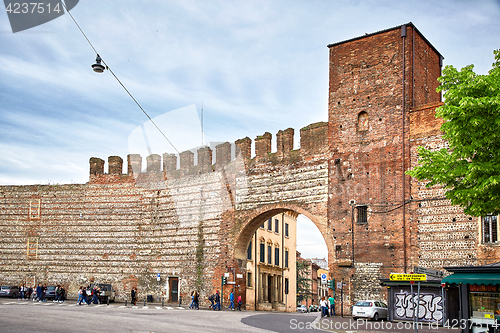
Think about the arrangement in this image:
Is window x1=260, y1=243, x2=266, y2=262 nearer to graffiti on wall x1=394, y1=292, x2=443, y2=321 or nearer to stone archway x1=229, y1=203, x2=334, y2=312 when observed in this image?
stone archway x1=229, y1=203, x2=334, y2=312

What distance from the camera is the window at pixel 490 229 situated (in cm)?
2010

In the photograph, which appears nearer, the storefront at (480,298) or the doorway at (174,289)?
the storefront at (480,298)

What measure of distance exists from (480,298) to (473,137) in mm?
4561

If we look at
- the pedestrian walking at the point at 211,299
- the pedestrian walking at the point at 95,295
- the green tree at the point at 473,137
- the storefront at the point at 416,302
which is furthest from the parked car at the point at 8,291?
the green tree at the point at 473,137

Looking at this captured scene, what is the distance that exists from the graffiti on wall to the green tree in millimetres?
5940

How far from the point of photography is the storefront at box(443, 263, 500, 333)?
13992 millimetres

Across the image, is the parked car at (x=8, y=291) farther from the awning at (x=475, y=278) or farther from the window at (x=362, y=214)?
the awning at (x=475, y=278)

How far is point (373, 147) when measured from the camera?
79.3 feet

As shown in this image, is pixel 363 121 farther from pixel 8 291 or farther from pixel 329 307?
pixel 8 291

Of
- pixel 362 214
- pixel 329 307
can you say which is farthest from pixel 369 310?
pixel 362 214

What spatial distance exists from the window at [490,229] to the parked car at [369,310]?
5069 mm

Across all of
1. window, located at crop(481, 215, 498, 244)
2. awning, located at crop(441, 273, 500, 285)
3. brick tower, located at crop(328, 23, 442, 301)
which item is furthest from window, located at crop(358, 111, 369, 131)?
awning, located at crop(441, 273, 500, 285)

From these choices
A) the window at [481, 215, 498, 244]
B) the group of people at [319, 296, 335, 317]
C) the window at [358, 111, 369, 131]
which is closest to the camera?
the window at [481, 215, 498, 244]

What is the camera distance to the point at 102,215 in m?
34.2
